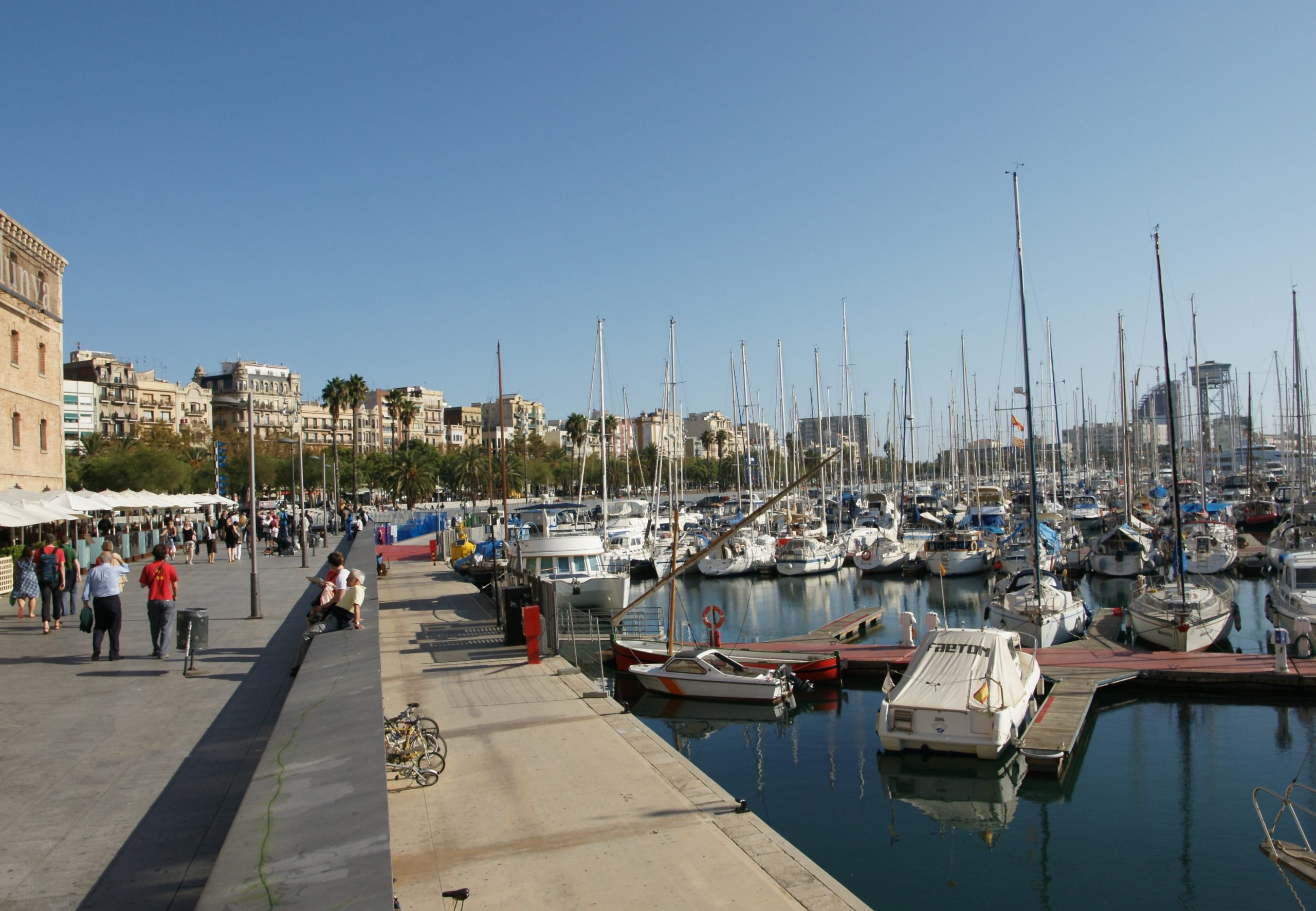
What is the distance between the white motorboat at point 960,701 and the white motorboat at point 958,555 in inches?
1261

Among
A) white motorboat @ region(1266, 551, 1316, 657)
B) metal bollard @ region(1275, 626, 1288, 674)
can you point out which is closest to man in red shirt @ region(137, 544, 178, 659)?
metal bollard @ region(1275, 626, 1288, 674)

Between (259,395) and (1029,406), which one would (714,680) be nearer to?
Result: (1029,406)

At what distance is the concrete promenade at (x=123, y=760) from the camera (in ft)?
26.9

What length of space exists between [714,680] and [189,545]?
28.1 metres

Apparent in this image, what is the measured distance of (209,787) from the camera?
10516 mm

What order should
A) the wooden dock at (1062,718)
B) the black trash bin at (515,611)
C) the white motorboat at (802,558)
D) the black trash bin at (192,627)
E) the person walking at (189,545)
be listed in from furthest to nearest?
the white motorboat at (802,558) → the person walking at (189,545) → the black trash bin at (515,611) → the wooden dock at (1062,718) → the black trash bin at (192,627)

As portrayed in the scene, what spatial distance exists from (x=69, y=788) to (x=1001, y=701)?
16.7 meters

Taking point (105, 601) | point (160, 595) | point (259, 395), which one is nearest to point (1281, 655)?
point (160, 595)

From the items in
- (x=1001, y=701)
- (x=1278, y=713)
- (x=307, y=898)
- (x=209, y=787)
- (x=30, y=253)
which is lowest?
(x=1278, y=713)

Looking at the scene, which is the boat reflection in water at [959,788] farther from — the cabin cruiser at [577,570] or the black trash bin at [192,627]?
the cabin cruiser at [577,570]

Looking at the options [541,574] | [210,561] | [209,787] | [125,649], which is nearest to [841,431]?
[541,574]

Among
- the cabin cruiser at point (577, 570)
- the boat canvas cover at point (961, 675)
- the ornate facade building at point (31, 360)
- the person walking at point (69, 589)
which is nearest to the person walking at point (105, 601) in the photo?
the person walking at point (69, 589)

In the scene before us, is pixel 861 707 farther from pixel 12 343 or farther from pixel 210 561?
pixel 12 343

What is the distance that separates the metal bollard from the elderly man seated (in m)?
22.9
